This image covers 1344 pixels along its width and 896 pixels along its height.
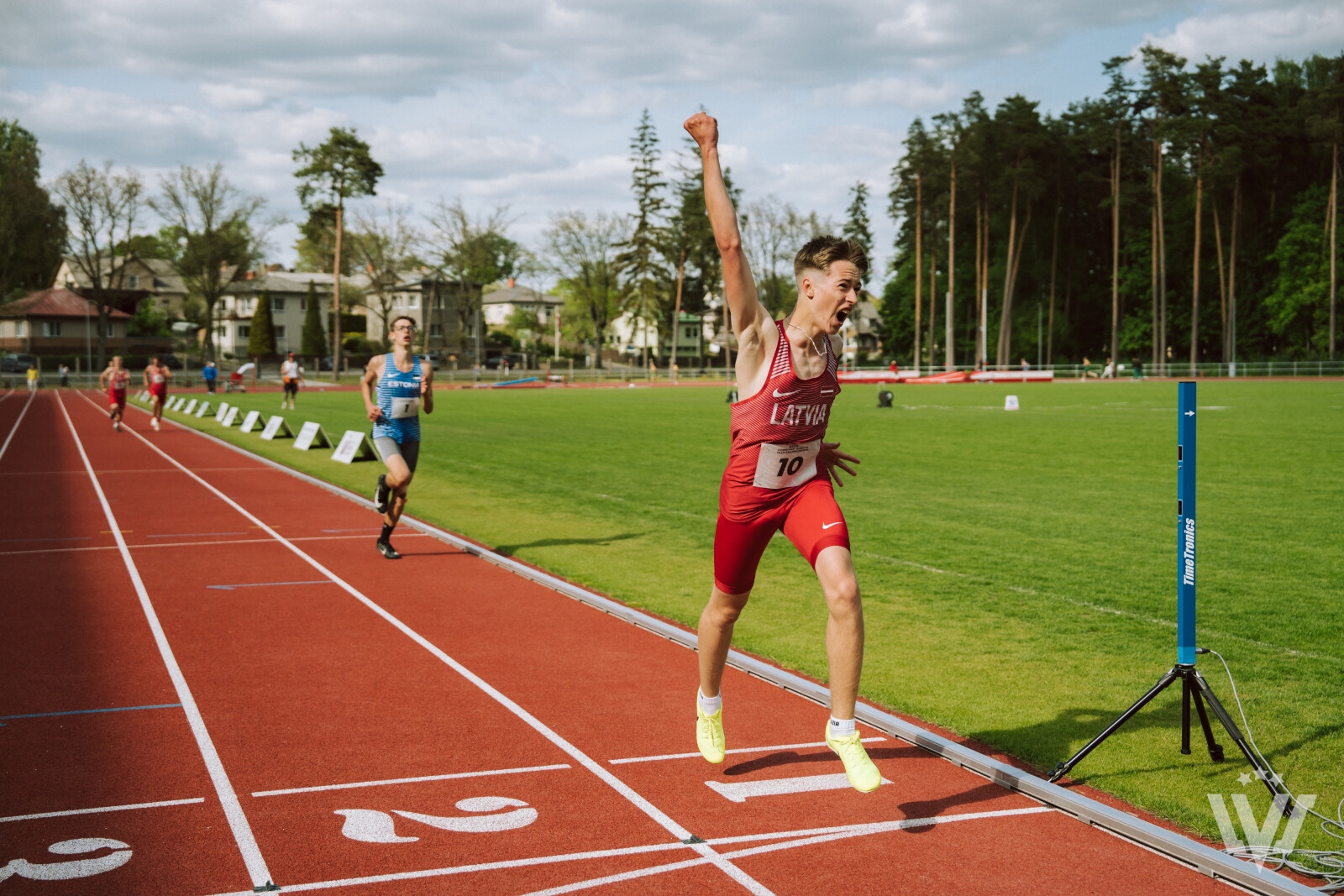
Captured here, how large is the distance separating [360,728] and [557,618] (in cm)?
271

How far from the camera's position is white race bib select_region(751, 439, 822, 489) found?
452 cm

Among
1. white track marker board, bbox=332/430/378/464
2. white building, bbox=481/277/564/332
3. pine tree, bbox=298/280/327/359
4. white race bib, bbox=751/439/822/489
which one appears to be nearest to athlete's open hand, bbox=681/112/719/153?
white race bib, bbox=751/439/822/489

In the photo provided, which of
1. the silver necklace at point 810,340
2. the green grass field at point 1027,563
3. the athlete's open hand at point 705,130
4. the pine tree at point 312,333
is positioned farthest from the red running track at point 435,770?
the pine tree at point 312,333

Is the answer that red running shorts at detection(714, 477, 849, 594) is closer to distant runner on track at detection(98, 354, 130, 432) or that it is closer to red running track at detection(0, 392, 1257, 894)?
red running track at detection(0, 392, 1257, 894)

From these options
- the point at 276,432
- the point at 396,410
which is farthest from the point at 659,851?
the point at 276,432

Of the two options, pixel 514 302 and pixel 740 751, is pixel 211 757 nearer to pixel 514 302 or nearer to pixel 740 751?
pixel 740 751

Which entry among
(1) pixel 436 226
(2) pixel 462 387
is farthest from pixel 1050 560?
(1) pixel 436 226

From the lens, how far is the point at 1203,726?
500 centimetres

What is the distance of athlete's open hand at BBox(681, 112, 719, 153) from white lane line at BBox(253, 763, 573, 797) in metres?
2.77

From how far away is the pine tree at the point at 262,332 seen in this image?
342 ft

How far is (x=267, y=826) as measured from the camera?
4.40 meters

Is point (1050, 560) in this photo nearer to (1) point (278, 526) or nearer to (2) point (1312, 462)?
(1) point (278, 526)

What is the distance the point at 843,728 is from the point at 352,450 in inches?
675

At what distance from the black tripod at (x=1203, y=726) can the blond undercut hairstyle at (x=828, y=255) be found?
2.18 meters
